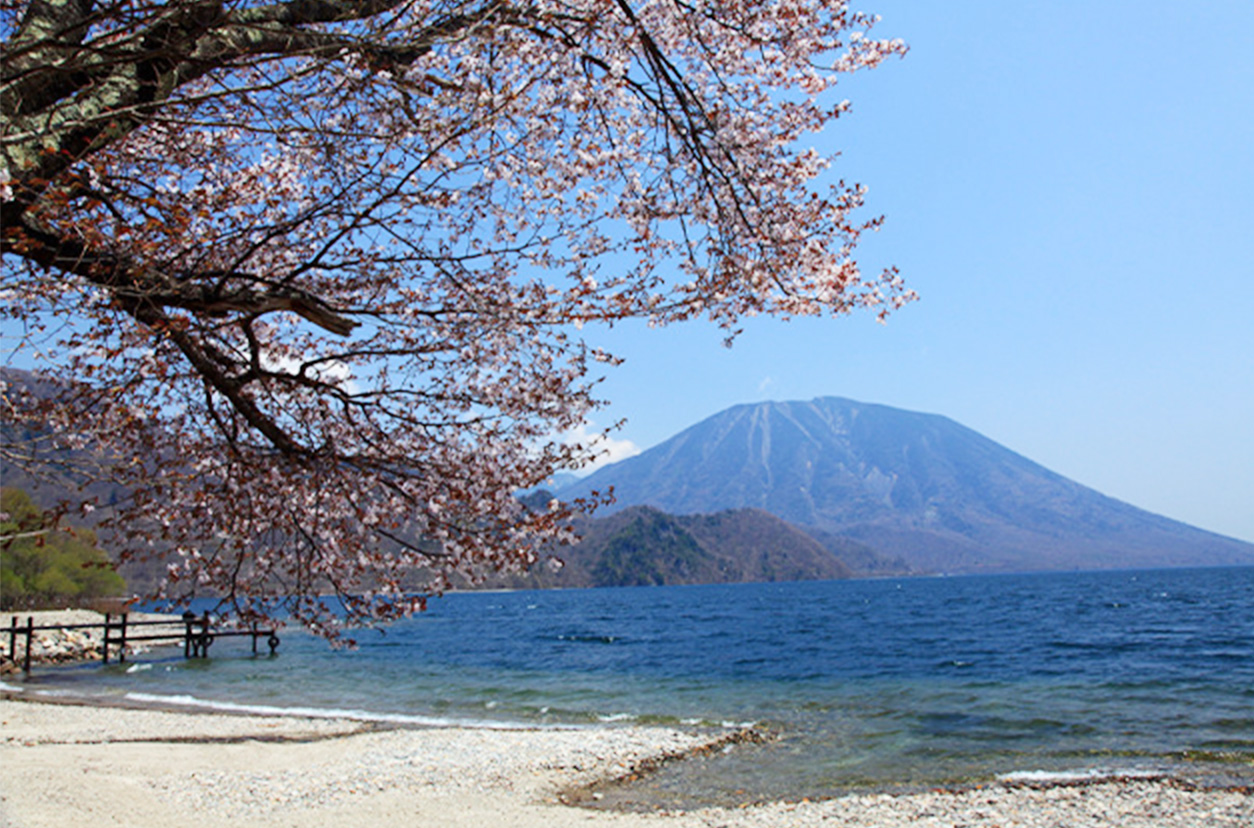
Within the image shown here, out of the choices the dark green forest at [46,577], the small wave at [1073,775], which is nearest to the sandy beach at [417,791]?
the small wave at [1073,775]

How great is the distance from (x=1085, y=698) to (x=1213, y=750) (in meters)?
6.39

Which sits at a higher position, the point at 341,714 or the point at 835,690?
the point at 341,714

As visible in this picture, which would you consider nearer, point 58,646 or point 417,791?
point 417,791

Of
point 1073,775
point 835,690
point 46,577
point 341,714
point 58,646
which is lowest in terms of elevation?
point 58,646

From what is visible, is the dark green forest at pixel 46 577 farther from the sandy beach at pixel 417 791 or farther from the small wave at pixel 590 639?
the sandy beach at pixel 417 791

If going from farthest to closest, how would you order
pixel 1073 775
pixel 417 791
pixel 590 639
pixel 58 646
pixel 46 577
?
pixel 46 577, pixel 590 639, pixel 58 646, pixel 1073 775, pixel 417 791

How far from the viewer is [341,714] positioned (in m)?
18.8

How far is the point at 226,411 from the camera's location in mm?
6227

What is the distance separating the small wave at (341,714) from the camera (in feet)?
55.9

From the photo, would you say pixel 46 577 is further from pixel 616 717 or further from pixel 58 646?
pixel 616 717

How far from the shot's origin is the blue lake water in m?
12.4

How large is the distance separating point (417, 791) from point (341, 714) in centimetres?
926

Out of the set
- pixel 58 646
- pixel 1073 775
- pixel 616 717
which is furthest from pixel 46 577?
pixel 1073 775

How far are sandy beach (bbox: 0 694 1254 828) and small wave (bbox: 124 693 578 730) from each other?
207 cm
